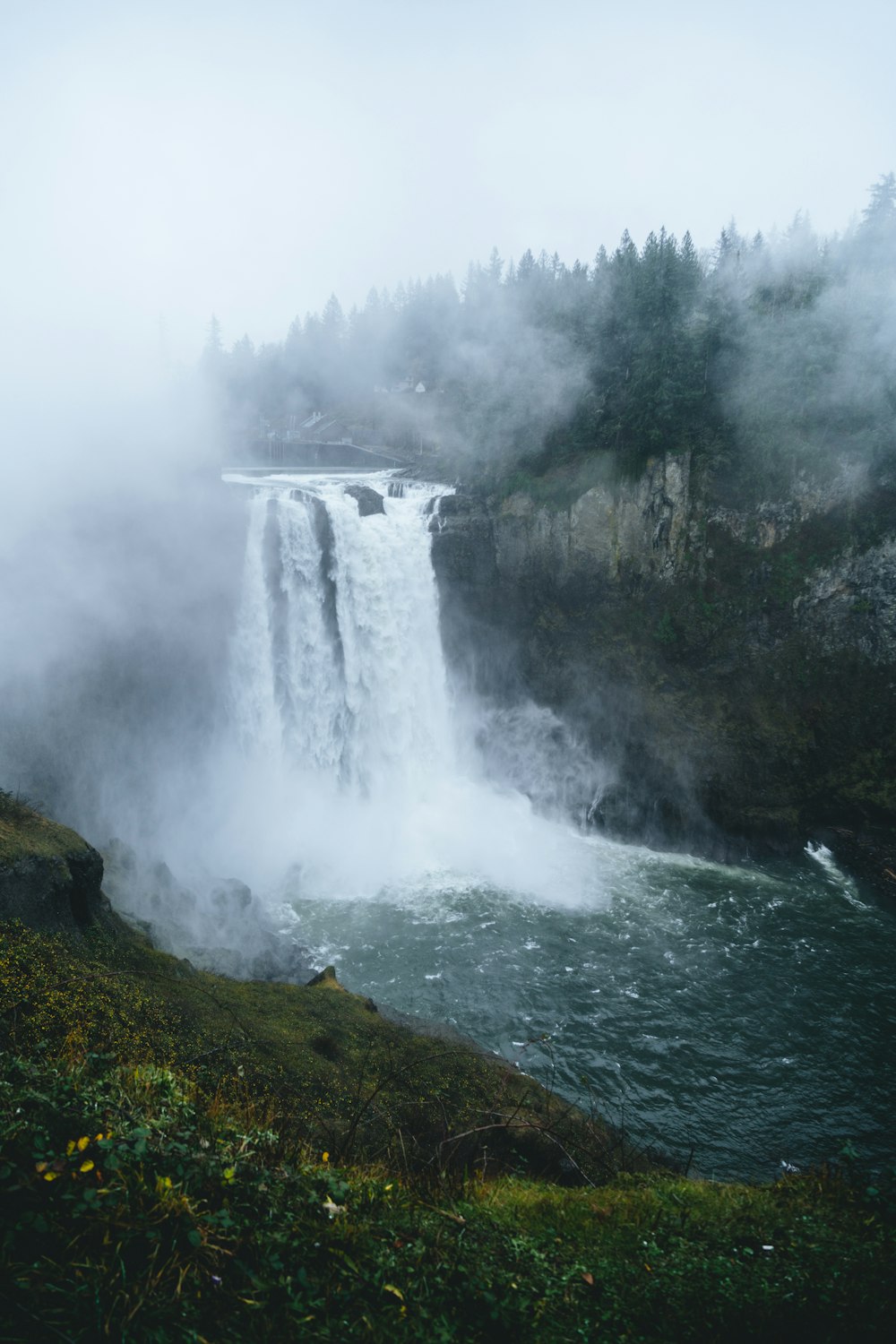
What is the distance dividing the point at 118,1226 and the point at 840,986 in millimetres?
18685

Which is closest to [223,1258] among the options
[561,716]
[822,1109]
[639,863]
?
[822,1109]

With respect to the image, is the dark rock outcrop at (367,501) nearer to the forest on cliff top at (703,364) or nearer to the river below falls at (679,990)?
the forest on cliff top at (703,364)

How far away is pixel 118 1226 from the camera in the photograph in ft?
10.8

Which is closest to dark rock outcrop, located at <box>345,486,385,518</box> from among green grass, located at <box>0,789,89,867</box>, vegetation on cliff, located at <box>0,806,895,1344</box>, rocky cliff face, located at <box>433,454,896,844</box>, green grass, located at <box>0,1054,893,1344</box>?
rocky cliff face, located at <box>433,454,896,844</box>

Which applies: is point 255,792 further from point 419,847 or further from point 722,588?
point 722,588

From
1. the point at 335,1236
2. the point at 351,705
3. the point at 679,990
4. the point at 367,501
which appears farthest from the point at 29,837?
the point at 367,501

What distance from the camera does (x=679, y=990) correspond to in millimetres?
16484

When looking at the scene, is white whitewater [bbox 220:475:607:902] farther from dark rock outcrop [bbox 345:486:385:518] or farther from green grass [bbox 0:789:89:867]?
green grass [bbox 0:789:89:867]

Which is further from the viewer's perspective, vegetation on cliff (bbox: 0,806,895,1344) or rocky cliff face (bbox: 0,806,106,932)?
rocky cliff face (bbox: 0,806,106,932)

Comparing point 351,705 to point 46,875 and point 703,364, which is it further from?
point 703,364

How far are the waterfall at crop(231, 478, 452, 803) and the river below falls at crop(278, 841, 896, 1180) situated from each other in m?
7.26

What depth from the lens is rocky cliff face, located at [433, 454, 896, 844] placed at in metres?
25.0

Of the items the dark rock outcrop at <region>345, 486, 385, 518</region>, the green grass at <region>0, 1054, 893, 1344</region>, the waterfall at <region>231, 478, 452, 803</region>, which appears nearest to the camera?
the green grass at <region>0, 1054, 893, 1344</region>

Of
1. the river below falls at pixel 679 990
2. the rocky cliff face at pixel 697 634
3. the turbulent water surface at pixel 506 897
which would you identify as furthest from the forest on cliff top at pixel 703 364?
the river below falls at pixel 679 990
